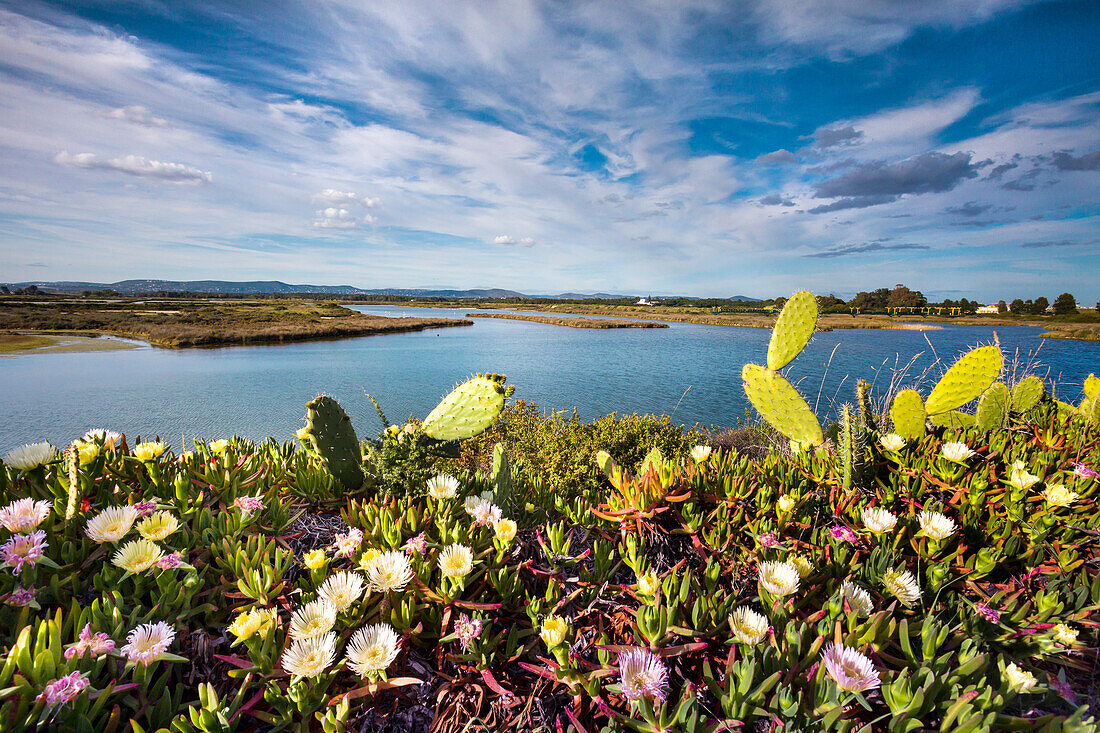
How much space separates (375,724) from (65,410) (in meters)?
13.5

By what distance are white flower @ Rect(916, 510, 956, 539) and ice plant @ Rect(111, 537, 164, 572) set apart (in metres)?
1.69

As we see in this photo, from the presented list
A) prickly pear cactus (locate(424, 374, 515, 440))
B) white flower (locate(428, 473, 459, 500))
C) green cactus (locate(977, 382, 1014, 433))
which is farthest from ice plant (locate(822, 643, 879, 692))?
green cactus (locate(977, 382, 1014, 433))

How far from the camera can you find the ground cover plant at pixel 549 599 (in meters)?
0.72

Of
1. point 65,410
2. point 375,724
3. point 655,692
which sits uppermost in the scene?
point 655,692

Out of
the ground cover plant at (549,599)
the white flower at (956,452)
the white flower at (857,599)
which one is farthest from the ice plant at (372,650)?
the white flower at (956,452)

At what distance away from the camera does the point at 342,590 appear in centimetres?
87

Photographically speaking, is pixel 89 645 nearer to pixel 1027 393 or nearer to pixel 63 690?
pixel 63 690

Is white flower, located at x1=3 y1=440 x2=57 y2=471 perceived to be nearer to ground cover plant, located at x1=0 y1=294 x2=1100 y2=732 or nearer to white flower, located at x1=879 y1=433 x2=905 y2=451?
ground cover plant, located at x1=0 y1=294 x2=1100 y2=732

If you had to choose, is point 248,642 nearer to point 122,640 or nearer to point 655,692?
point 122,640

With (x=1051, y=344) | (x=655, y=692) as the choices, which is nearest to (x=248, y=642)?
(x=655, y=692)

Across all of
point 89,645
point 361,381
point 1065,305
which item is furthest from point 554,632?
point 1065,305

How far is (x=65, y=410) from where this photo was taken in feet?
32.2

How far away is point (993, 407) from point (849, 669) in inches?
106

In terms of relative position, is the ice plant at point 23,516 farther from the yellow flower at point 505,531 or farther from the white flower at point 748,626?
the white flower at point 748,626
